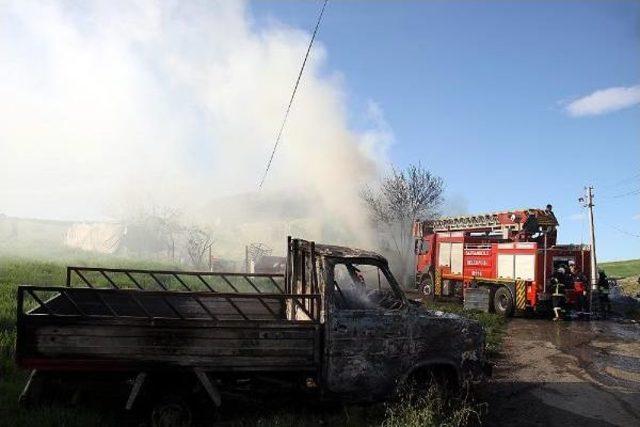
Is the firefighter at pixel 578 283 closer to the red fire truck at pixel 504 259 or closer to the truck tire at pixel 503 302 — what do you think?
the red fire truck at pixel 504 259

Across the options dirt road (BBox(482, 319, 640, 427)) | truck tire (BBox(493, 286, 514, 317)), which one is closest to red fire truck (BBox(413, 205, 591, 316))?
truck tire (BBox(493, 286, 514, 317))

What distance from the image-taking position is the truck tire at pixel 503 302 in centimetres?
1600

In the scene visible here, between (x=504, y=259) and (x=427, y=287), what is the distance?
5.36 m

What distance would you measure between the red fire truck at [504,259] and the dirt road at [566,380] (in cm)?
222

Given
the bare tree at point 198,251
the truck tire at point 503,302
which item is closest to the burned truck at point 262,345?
the truck tire at point 503,302

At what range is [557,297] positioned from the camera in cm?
1546

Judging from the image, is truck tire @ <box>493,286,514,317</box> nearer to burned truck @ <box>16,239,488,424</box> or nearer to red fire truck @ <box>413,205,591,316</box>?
red fire truck @ <box>413,205,591,316</box>

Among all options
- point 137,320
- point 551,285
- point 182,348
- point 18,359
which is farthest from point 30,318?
point 551,285

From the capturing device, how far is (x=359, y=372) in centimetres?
530

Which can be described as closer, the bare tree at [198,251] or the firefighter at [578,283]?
the firefighter at [578,283]

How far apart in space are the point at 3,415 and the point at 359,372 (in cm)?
351

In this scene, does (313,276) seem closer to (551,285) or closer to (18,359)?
(18,359)

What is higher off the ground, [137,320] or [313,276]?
[313,276]

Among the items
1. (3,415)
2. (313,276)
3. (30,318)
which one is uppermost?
(313,276)
